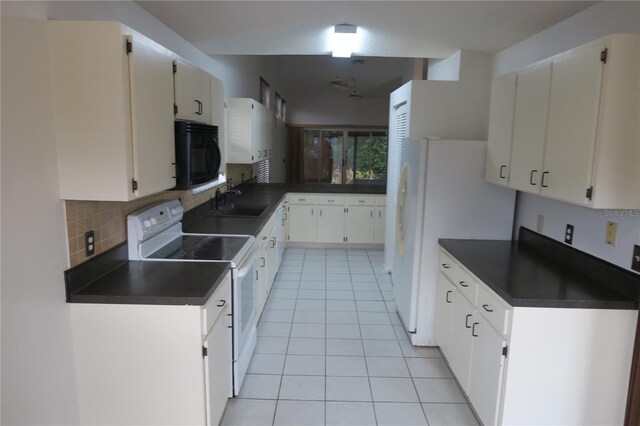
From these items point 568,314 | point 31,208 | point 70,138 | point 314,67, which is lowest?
point 568,314

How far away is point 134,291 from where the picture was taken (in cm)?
198

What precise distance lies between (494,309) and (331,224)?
4.11 metres

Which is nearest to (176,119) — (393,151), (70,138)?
(70,138)

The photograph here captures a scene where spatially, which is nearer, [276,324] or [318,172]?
[276,324]

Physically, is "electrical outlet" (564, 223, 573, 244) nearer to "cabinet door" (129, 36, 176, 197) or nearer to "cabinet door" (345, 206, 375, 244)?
"cabinet door" (129, 36, 176, 197)

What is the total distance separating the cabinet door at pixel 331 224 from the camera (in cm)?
618

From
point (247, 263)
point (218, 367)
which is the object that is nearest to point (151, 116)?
point (247, 263)

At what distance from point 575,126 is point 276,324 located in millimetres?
2679

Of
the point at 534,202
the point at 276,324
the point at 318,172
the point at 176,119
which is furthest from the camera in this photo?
the point at 318,172

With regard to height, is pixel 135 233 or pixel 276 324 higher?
pixel 135 233

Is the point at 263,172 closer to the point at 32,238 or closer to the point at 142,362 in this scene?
the point at 142,362

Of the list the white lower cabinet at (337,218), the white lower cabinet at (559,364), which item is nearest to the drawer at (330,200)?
the white lower cabinet at (337,218)

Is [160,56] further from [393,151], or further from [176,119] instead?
[393,151]

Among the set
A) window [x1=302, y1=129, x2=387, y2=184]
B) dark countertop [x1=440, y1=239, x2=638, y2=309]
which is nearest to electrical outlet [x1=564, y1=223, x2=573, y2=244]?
dark countertop [x1=440, y1=239, x2=638, y2=309]
